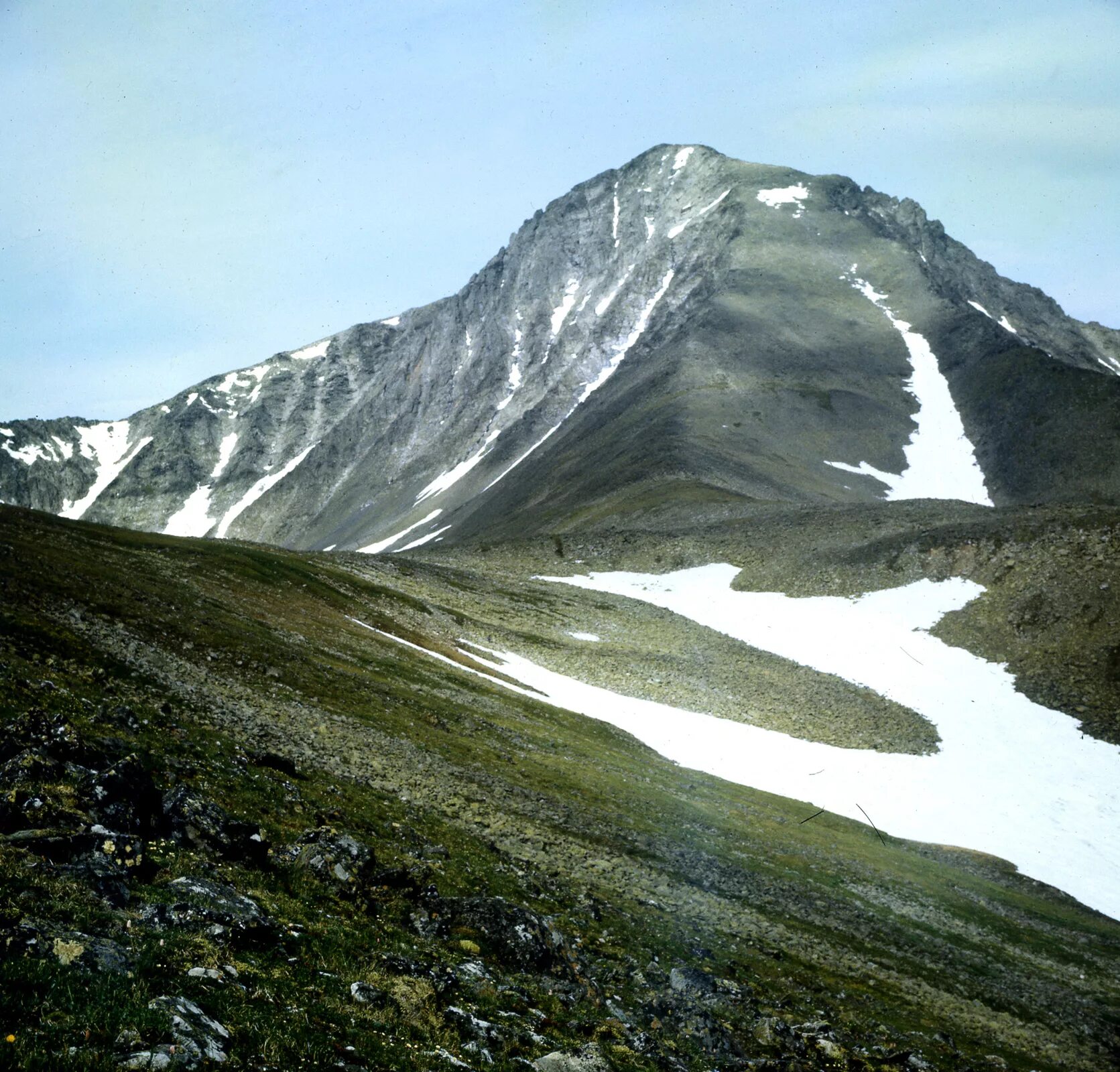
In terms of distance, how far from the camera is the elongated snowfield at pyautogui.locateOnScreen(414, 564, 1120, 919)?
47.2 meters

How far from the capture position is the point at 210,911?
489 inches

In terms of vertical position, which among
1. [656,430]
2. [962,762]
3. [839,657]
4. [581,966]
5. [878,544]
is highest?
[656,430]

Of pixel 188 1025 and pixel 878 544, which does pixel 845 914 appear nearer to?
pixel 188 1025

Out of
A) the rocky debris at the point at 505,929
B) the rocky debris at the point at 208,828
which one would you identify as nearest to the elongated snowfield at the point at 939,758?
the rocky debris at the point at 505,929

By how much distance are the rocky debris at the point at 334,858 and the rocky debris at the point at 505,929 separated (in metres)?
1.64

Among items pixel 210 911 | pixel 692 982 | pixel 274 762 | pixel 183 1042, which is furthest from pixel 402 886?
pixel 183 1042

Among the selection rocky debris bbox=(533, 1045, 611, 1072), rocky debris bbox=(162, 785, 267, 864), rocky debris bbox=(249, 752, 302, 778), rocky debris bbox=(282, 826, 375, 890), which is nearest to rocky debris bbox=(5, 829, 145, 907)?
rocky debris bbox=(162, 785, 267, 864)

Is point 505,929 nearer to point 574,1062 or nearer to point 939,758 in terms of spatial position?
point 574,1062

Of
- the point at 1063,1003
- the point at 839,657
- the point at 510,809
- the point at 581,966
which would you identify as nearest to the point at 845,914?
the point at 1063,1003

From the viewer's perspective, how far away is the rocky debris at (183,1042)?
27.0ft

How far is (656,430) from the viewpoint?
15488cm

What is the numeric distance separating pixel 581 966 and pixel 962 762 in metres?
46.4

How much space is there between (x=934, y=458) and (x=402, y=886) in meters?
158

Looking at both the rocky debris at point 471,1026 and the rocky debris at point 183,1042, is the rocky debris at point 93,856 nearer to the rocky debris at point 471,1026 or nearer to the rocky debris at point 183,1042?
the rocky debris at point 183,1042
